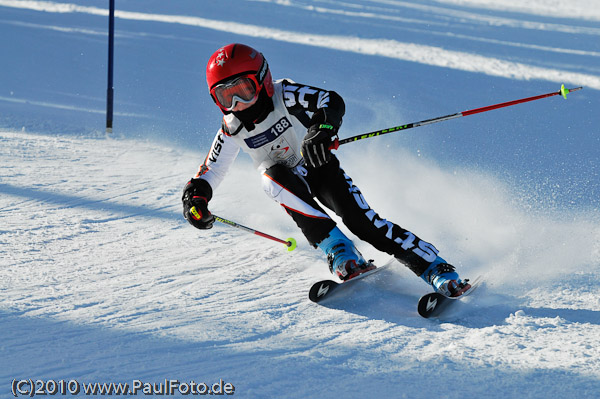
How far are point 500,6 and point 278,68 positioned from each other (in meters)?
14.5

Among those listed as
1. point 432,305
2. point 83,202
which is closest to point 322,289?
point 432,305

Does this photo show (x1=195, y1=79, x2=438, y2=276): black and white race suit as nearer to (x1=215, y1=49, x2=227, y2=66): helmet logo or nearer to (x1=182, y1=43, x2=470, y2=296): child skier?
(x1=182, y1=43, x2=470, y2=296): child skier

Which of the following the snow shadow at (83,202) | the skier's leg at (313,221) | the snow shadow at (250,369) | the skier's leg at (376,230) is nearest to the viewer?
the snow shadow at (250,369)

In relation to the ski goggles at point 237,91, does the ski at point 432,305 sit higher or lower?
lower

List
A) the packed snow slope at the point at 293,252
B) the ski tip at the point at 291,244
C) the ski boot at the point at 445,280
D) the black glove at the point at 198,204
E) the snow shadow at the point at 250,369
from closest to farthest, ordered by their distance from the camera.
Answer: the snow shadow at the point at 250,369 → the packed snow slope at the point at 293,252 → the ski boot at the point at 445,280 → the black glove at the point at 198,204 → the ski tip at the point at 291,244

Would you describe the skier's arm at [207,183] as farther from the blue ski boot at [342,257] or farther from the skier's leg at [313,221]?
the blue ski boot at [342,257]

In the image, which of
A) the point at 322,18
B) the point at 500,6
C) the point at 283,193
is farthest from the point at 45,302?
the point at 500,6

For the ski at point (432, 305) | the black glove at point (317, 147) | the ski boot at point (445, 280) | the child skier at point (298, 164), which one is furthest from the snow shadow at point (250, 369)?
the black glove at point (317, 147)

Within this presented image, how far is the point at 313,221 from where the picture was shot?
3.34 meters

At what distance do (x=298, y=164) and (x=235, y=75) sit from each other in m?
0.67

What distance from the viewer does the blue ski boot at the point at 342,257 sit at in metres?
3.25

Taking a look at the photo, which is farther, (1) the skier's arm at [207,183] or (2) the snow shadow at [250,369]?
(1) the skier's arm at [207,183]

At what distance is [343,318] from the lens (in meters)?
2.93

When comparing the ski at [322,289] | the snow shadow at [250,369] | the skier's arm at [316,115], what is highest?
the skier's arm at [316,115]
